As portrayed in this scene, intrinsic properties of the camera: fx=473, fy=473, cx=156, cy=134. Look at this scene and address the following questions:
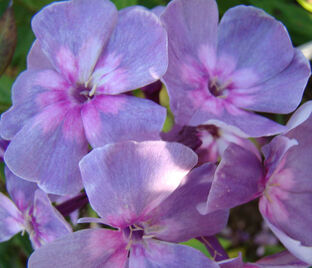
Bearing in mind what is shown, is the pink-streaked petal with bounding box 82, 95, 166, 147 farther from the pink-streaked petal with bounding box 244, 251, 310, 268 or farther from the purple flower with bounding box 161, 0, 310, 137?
the pink-streaked petal with bounding box 244, 251, 310, 268

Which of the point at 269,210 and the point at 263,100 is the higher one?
the point at 263,100

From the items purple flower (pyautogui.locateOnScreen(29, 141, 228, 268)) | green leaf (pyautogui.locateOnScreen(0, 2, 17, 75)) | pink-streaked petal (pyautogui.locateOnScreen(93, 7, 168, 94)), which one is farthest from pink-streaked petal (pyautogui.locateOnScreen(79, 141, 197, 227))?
green leaf (pyautogui.locateOnScreen(0, 2, 17, 75))

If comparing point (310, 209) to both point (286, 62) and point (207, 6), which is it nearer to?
point (286, 62)

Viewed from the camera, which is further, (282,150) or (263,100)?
(263,100)

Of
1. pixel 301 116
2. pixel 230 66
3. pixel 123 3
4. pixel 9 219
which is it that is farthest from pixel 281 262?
pixel 123 3

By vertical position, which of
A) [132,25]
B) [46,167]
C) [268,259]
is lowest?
[268,259]

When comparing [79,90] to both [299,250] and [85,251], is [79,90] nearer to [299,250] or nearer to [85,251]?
[85,251]

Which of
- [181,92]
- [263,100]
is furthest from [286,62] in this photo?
[181,92]
